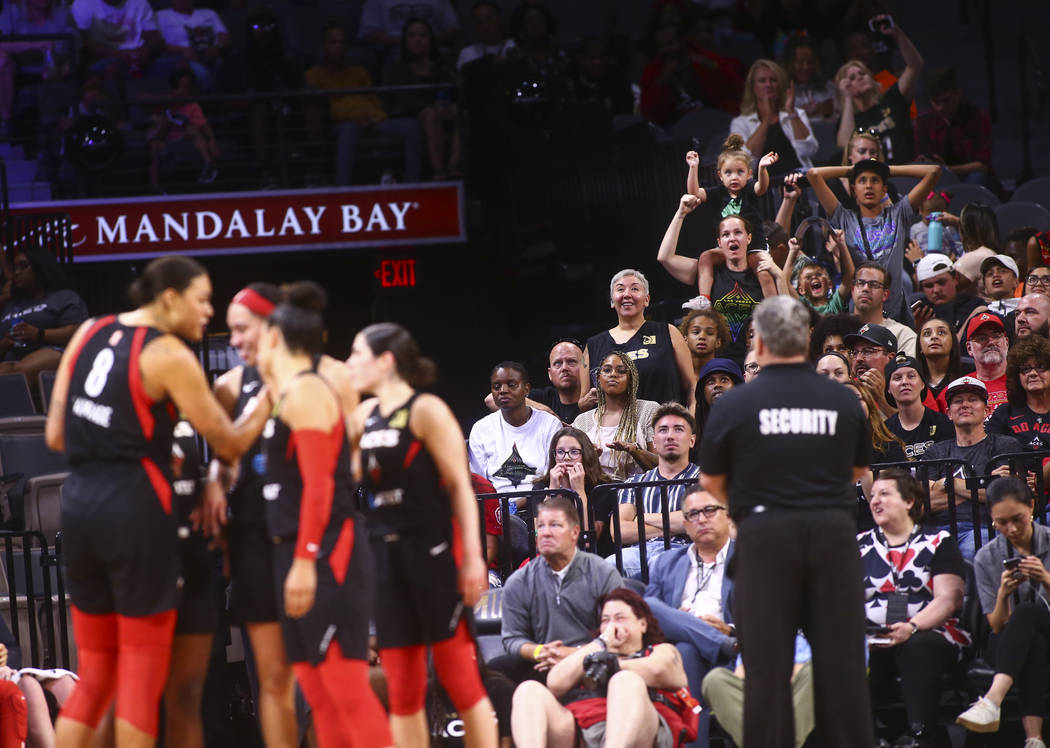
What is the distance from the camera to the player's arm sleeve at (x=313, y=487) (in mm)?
4805

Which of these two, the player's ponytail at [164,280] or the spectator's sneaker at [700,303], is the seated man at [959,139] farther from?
the player's ponytail at [164,280]

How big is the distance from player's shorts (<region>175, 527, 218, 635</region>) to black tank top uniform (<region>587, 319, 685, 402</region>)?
378 centimetres

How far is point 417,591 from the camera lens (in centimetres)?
495

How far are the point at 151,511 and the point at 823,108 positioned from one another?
8217mm

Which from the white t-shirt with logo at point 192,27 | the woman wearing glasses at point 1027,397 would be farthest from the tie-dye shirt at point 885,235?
the white t-shirt with logo at point 192,27

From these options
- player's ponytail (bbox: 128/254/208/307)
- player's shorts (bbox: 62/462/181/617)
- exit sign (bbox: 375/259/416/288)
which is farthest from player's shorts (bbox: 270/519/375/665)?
exit sign (bbox: 375/259/416/288)

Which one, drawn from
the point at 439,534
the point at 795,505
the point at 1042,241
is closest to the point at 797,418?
the point at 795,505

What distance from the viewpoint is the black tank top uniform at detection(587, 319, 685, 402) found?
8.39m

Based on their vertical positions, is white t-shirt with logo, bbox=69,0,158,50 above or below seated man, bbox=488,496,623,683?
above

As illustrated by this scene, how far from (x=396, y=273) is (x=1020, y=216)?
5.42 m

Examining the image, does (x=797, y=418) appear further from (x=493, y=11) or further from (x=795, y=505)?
(x=493, y=11)

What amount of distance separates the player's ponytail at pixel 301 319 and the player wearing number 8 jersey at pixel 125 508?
1.05ft

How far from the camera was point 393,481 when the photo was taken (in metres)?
4.99

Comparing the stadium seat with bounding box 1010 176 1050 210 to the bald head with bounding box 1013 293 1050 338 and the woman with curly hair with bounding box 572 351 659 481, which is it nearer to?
the bald head with bounding box 1013 293 1050 338
